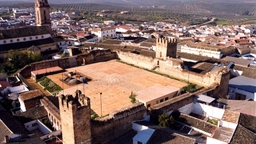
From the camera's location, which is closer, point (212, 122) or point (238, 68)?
point (212, 122)

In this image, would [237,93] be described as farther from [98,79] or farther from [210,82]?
[98,79]

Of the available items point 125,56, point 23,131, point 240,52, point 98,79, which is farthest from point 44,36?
point 240,52

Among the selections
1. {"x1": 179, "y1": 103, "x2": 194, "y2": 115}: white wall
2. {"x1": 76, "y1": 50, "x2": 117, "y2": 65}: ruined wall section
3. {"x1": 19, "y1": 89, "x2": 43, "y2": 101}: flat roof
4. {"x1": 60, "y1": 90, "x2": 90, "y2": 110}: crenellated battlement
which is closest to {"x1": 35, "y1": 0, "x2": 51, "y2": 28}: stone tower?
{"x1": 76, "y1": 50, "x2": 117, "y2": 65}: ruined wall section

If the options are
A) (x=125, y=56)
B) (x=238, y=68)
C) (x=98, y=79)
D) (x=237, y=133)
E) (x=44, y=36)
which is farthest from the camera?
(x=44, y=36)

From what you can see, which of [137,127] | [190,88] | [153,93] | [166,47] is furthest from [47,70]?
[190,88]

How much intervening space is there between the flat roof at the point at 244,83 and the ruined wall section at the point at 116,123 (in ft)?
30.9

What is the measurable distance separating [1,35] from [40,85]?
38.4 feet

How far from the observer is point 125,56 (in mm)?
26562

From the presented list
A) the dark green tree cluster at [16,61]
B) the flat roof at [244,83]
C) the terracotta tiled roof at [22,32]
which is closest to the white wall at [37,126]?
the dark green tree cluster at [16,61]

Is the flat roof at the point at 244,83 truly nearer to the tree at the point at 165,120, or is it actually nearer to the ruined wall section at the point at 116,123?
the tree at the point at 165,120

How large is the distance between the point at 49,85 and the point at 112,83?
196 inches

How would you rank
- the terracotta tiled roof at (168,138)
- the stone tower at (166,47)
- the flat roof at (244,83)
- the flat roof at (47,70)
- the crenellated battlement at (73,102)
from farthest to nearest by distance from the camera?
the stone tower at (166,47) < the flat roof at (47,70) < the flat roof at (244,83) < the terracotta tiled roof at (168,138) < the crenellated battlement at (73,102)

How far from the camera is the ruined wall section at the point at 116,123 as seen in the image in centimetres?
1277

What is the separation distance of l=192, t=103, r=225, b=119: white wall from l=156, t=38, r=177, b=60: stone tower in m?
7.46
